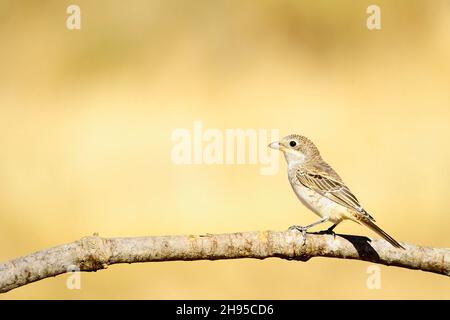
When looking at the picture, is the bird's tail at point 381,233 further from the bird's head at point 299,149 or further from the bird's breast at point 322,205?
the bird's head at point 299,149

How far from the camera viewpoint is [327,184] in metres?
4.64

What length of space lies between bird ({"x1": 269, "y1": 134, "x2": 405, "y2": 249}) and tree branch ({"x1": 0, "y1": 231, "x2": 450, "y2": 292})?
1.55 feet

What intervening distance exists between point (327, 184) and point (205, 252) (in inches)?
68.5

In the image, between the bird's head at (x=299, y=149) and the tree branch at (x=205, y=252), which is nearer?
the tree branch at (x=205, y=252)

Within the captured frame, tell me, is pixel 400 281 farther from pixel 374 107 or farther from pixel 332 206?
pixel 332 206

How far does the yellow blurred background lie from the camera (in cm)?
724

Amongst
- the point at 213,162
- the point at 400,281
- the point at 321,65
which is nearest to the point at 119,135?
the point at 213,162

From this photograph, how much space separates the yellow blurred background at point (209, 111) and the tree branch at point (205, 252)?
11.9 feet

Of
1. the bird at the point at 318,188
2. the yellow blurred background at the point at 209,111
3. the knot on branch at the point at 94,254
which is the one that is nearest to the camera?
the knot on branch at the point at 94,254

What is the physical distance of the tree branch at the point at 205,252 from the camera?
9.38 ft

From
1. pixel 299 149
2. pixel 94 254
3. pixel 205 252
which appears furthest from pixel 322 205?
pixel 94 254

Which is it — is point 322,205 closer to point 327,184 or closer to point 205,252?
point 327,184

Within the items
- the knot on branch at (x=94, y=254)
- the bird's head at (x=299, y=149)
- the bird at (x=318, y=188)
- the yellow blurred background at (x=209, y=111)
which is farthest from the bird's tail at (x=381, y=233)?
the yellow blurred background at (x=209, y=111)

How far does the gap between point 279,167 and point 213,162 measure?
27.6 inches
